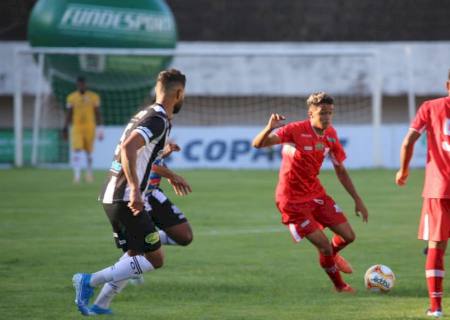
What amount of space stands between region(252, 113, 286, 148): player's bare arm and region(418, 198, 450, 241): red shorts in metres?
1.46

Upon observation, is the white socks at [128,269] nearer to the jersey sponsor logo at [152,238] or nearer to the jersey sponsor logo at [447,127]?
the jersey sponsor logo at [152,238]

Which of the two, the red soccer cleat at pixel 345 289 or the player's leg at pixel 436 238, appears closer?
the player's leg at pixel 436 238

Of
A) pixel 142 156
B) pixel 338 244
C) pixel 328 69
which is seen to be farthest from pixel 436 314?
pixel 328 69

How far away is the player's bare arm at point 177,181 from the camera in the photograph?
27.7 ft

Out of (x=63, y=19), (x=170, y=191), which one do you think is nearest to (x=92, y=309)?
(x=170, y=191)

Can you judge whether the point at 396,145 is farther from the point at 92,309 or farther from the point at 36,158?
the point at 92,309

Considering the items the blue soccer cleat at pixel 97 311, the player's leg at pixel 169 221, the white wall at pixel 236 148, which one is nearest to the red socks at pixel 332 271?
the player's leg at pixel 169 221

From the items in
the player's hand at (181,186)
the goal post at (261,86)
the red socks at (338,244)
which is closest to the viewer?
the player's hand at (181,186)

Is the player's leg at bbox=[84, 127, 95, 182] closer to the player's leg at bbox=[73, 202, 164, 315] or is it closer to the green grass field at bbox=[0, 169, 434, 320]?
the green grass field at bbox=[0, 169, 434, 320]

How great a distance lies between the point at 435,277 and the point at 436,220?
0.43 metres

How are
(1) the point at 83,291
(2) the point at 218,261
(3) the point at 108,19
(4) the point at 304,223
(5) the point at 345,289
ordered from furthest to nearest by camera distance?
(3) the point at 108,19, (2) the point at 218,261, (4) the point at 304,223, (5) the point at 345,289, (1) the point at 83,291

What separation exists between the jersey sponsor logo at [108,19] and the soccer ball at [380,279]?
18.6 meters

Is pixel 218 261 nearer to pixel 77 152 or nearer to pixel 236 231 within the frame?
pixel 236 231

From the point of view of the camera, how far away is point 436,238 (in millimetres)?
7891
